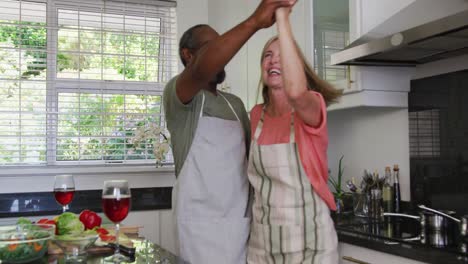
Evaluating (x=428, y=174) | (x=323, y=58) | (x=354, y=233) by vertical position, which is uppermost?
(x=323, y=58)

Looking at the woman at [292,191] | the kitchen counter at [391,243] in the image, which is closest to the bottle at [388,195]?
the kitchen counter at [391,243]

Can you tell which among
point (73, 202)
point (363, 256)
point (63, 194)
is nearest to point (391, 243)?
point (363, 256)

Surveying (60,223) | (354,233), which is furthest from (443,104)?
(60,223)

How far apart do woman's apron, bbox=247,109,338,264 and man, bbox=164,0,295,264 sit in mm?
128

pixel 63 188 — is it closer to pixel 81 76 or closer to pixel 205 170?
pixel 205 170

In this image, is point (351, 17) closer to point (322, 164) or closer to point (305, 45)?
point (305, 45)

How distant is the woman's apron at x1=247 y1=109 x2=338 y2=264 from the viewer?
138cm

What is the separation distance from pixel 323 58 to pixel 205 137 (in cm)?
98

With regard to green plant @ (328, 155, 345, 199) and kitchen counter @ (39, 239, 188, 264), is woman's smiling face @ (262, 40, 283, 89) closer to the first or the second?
kitchen counter @ (39, 239, 188, 264)

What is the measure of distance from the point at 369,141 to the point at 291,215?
4.13 ft

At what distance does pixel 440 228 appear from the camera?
5.63 ft

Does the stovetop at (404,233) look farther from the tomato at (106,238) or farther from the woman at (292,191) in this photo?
the tomato at (106,238)

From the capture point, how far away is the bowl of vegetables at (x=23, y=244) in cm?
118

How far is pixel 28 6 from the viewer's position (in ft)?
10.9
